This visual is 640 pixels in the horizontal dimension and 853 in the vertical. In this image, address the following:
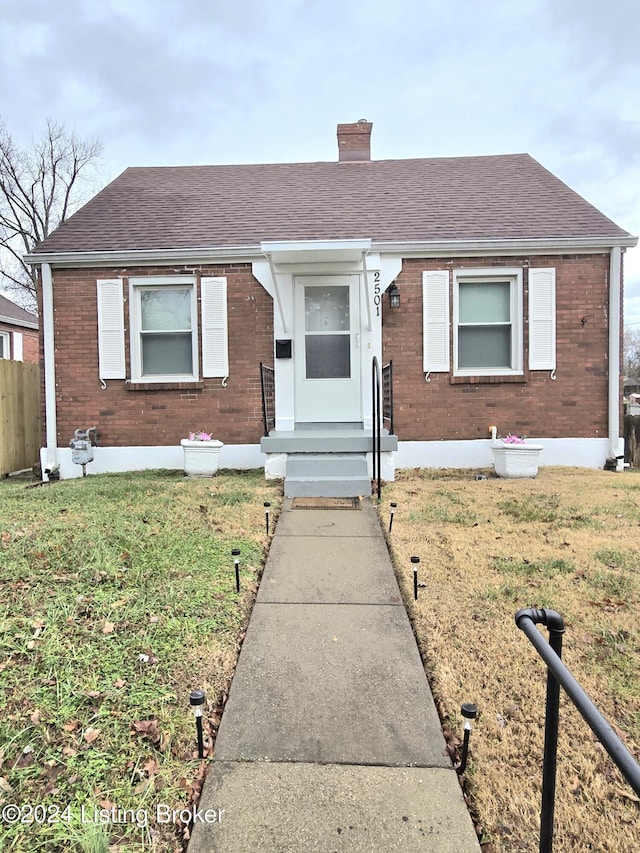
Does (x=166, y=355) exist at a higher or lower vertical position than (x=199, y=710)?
higher

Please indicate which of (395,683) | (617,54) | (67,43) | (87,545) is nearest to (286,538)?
(87,545)

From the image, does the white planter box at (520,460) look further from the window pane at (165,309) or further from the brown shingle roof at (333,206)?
the window pane at (165,309)

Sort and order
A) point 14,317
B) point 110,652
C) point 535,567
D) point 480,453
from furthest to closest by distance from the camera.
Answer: point 14,317
point 480,453
point 535,567
point 110,652

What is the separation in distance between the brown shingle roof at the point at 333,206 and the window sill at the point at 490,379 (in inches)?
79.7

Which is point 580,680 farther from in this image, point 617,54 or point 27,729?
point 617,54

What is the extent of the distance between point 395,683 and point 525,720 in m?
0.58

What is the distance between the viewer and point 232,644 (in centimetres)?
259

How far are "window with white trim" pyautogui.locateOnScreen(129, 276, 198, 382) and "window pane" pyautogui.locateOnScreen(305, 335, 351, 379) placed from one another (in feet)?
5.67

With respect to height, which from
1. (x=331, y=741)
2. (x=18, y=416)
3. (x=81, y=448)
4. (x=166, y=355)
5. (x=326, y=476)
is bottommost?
(x=331, y=741)

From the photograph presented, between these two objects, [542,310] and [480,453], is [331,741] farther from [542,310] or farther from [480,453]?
[542,310]

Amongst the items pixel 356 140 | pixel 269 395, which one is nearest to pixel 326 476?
pixel 269 395

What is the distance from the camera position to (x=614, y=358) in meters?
7.14

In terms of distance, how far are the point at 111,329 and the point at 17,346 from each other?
10575 mm

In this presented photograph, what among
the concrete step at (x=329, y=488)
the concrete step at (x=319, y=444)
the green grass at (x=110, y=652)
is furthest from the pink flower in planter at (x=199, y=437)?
the green grass at (x=110, y=652)
